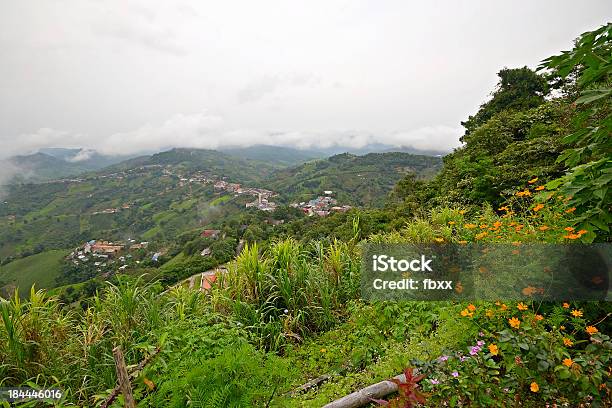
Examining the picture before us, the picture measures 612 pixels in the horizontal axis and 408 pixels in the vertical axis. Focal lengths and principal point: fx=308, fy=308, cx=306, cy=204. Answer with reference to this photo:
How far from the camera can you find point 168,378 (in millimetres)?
2070

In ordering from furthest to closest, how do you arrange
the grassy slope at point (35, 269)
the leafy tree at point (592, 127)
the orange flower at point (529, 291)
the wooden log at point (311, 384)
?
the grassy slope at point (35, 269), the wooden log at point (311, 384), the orange flower at point (529, 291), the leafy tree at point (592, 127)

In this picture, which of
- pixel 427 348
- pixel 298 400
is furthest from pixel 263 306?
pixel 427 348

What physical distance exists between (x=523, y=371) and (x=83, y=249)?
6903 cm

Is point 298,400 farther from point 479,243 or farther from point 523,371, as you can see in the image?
point 479,243

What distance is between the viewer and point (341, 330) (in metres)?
3.57

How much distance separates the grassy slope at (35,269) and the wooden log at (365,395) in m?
55.7

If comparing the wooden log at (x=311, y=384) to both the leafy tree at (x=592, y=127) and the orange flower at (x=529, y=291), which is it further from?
the leafy tree at (x=592, y=127)

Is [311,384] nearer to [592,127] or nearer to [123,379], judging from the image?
[123,379]

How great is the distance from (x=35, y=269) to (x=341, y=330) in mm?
68427

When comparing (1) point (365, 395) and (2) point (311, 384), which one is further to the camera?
(2) point (311, 384)

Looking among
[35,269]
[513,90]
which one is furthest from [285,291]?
[35,269]

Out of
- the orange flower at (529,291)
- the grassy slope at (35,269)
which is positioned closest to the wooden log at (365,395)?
the orange flower at (529,291)

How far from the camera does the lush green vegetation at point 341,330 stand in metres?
1.66

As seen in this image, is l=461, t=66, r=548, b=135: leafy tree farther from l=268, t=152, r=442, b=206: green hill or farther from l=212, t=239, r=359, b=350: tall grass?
l=268, t=152, r=442, b=206: green hill
